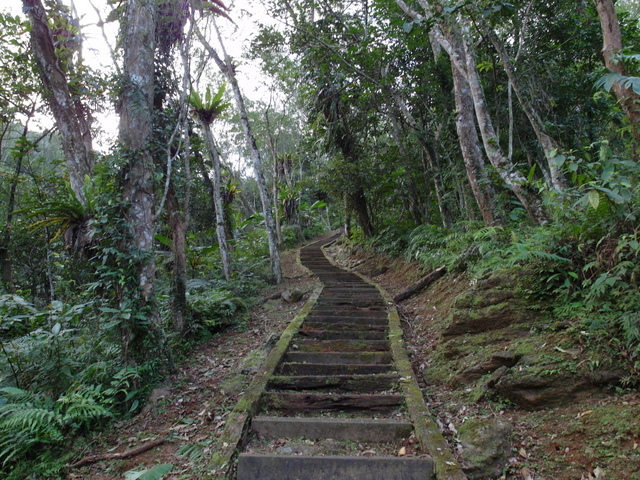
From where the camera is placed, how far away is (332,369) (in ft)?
16.5

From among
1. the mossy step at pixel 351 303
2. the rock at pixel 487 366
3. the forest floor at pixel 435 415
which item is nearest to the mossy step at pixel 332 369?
the forest floor at pixel 435 415

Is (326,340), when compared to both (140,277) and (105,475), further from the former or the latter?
(105,475)

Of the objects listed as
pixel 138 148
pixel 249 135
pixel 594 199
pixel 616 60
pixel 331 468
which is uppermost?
pixel 249 135

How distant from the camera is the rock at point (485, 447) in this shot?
9.81 ft

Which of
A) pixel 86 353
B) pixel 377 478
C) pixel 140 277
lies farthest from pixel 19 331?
pixel 377 478

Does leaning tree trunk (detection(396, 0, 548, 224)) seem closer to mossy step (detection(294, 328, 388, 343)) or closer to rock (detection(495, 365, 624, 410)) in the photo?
rock (detection(495, 365, 624, 410))

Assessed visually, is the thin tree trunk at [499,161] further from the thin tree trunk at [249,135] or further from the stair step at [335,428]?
the thin tree trunk at [249,135]

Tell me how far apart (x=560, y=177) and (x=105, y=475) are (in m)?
6.59

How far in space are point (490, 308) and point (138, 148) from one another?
5.05 metres

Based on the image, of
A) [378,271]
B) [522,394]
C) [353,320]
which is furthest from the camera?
[378,271]

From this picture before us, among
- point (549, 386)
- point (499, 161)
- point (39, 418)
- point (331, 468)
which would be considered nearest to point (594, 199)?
point (549, 386)

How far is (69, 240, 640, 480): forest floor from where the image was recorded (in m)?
2.78

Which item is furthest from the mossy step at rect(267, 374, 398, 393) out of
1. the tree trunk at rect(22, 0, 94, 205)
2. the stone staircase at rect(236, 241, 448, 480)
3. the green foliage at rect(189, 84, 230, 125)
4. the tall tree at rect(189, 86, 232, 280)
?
the green foliage at rect(189, 84, 230, 125)

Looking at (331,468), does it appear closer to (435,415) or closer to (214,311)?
(435,415)
